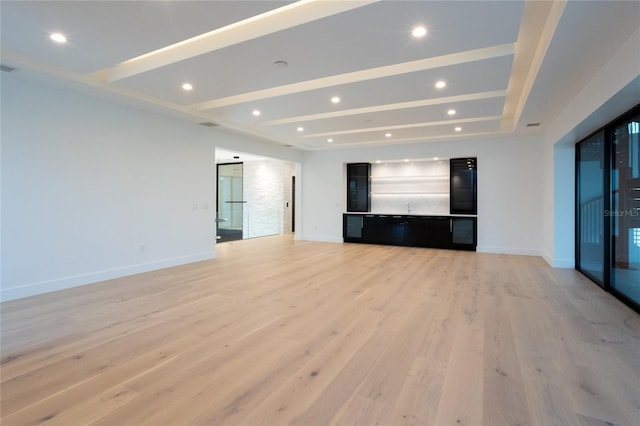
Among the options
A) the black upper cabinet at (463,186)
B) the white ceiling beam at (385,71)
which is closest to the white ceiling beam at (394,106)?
the white ceiling beam at (385,71)

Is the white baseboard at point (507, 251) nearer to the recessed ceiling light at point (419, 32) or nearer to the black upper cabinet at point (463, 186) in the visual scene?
the black upper cabinet at point (463, 186)

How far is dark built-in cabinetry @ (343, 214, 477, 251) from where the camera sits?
8.01m

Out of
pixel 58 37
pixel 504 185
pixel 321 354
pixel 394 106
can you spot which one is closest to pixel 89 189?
pixel 58 37

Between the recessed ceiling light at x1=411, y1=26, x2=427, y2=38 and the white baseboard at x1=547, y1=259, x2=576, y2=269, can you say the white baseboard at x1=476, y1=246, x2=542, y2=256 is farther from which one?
the recessed ceiling light at x1=411, y1=26, x2=427, y2=38

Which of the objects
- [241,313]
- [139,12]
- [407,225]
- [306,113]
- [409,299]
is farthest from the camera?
[407,225]

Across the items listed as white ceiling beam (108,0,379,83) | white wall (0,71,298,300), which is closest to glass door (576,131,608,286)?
white ceiling beam (108,0,379,83)

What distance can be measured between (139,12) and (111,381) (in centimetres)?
281

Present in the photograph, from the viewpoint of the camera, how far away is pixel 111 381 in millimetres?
2197

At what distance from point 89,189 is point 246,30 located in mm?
3461

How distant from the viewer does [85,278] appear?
4727 millimetres

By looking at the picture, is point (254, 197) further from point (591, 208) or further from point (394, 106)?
point (591, 208)

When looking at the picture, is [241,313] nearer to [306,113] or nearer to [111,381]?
[111,381]

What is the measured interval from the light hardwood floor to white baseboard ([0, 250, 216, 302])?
21 centimetres

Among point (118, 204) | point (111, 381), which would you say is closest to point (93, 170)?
point (118, 204)
